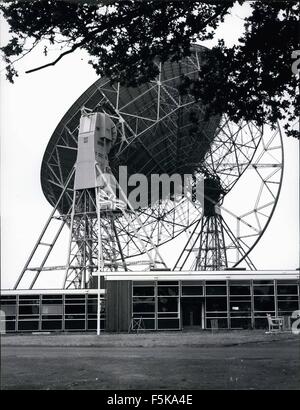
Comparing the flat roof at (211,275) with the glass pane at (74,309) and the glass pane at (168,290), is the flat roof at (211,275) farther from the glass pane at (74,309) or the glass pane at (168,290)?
the glass pane at (74,309)

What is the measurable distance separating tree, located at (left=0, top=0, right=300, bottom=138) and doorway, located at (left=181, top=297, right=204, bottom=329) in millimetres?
34092

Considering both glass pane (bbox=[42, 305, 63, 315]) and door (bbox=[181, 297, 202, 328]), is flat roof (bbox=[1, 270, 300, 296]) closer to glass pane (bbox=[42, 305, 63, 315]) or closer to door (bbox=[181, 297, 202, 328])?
glass pane (bbox=[42, 305, 63, 315])

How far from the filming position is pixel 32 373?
1546cm

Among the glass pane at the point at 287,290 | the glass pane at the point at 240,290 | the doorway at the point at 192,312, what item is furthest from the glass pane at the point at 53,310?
the glass pane at the point at 287,290

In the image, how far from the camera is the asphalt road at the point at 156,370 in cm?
1307

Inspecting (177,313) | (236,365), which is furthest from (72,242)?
(236,365)

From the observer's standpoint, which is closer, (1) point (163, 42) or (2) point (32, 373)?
(1) point (163, 42)

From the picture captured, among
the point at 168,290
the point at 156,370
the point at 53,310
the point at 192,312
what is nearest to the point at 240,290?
the point at 192,312

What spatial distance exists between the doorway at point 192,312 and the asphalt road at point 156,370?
25712mm

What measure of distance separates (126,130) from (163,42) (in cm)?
3228

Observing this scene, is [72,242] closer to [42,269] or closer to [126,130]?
[42,269]

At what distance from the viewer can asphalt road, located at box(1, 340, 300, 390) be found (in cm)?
1307

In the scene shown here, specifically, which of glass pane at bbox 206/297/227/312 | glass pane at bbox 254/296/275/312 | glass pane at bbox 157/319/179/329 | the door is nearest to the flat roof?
glass pane at bbox 254/296/275/312

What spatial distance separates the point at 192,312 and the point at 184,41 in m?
36.3
